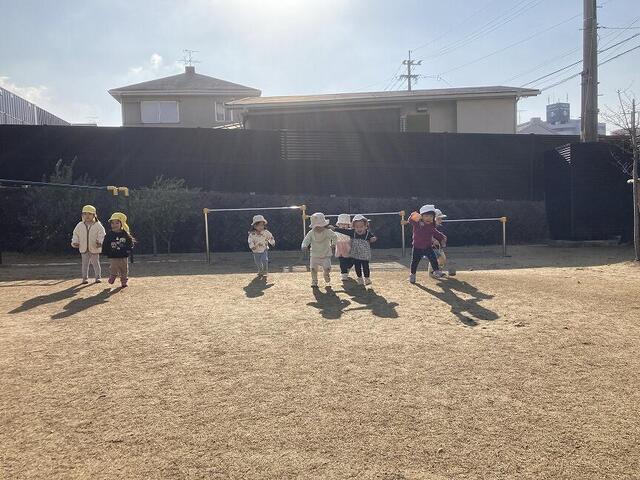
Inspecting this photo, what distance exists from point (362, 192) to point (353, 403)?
13.0 metres

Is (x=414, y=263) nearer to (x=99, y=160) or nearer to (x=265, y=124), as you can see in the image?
(x=99, y=160)

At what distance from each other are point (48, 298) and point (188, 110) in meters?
21.2

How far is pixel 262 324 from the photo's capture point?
5.87 metres

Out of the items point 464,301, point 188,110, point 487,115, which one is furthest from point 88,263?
point 188,110

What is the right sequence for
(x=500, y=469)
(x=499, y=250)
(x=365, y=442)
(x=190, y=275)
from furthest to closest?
(x=499, y=250) → (x=190, y=275) → (x=365, y=442) → (x=500, y=469)

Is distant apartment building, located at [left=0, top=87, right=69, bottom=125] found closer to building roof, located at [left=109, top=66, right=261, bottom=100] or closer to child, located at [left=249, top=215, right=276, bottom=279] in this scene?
building roof, located at [left=109, top=66, right=261, bottom=100]

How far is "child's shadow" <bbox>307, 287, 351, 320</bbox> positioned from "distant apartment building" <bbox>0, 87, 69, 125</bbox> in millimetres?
18257

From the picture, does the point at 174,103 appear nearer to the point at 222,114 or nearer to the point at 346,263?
the point at 222,114

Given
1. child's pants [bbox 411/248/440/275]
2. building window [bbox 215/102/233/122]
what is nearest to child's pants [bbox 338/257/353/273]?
child's pants [bbox 411/248/440/275]

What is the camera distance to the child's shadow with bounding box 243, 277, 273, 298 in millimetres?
7941

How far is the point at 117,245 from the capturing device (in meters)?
8.95

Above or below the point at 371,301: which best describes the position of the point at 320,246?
above

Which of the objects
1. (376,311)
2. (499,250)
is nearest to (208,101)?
(499,250)

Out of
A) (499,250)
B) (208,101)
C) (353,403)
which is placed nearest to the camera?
(353,403)
